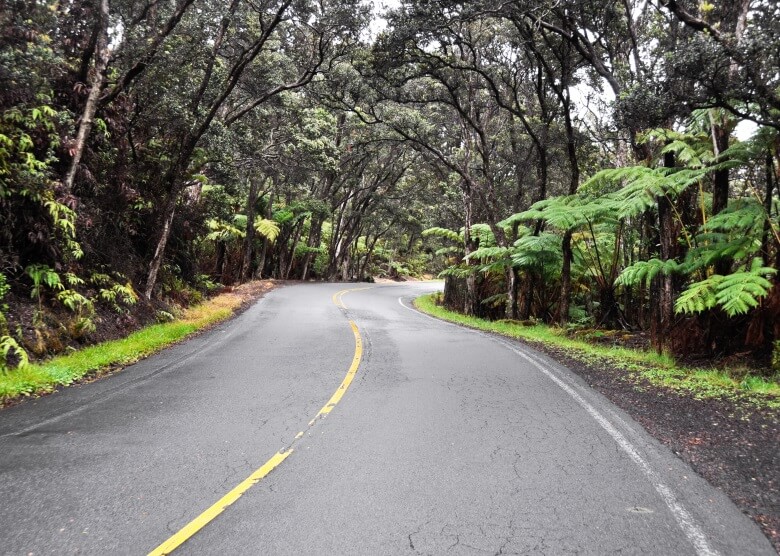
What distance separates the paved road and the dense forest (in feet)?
8.85

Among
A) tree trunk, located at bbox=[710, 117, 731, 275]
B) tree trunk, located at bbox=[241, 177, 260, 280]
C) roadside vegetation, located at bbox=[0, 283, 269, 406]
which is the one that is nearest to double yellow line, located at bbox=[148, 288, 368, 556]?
roadside vegetation, located at bbox=[0, 283, 269, 406]

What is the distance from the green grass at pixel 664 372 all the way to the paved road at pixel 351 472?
1347mm

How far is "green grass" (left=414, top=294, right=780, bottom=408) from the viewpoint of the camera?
250 inches

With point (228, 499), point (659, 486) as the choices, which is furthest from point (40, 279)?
point (659, 486)

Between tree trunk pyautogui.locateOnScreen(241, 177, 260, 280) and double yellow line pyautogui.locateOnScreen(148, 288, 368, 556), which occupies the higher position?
tree trunk pyautogui.locateOnScreen(241, 177, 260, 280)

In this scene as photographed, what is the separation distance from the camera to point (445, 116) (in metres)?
23.7

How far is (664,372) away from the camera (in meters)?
7.71

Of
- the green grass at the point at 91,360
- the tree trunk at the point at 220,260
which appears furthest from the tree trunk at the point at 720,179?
the tree trunk at the point at 220,260

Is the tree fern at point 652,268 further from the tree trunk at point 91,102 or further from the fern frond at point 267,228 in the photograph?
the fern frond at point 267,228

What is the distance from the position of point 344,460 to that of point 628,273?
666 cm

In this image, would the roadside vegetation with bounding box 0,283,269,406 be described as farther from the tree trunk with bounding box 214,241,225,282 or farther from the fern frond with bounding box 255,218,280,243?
the fern frond with bounding box 255,218,280,243

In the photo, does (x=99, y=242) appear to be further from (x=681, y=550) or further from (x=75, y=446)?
(x=681, y=550)

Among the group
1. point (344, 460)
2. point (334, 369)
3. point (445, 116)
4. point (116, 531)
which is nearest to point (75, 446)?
point (116, 531)

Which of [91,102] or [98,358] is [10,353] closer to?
[98,358]
